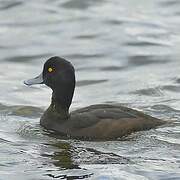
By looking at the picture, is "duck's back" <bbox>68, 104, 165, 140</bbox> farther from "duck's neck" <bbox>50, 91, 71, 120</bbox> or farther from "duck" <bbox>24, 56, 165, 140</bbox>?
"duck's neck" <bbox>50, 91, 71, 120</bbox>

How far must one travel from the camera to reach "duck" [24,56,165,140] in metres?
12.6

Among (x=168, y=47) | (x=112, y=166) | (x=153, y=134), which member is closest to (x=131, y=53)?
(x=168, y=47)

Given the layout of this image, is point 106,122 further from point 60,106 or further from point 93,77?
point 93,77

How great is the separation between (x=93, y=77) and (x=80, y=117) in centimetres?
440

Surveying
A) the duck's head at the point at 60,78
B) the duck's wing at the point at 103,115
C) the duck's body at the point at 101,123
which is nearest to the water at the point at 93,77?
the duck's body at the point at 101,123

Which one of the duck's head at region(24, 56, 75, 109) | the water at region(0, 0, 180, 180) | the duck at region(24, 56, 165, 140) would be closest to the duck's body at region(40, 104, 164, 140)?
the duck at region(24, 56, 165, 140)

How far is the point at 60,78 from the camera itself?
13.1 m

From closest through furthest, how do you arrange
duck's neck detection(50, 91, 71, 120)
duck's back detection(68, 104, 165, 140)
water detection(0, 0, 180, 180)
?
water detection(0, 0, 180, 180) → duck's back detection(68, 104, 165, 140) → duck's neck detection(50, 91, 71, 120)

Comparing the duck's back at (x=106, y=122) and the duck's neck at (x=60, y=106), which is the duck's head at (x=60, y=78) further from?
the duck's back at (x=106, y=122)

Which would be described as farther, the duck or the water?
the duck

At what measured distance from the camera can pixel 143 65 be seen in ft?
59.1

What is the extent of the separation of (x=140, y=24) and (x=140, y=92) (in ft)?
19.9

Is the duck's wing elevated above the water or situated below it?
above

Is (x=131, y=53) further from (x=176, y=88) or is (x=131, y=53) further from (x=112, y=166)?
(x=112, y=166)
